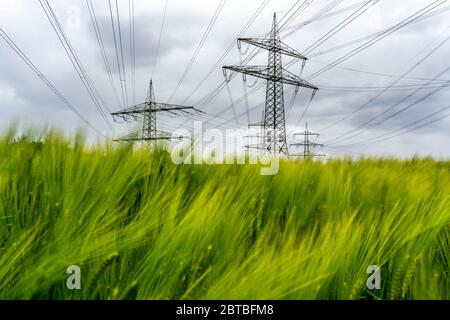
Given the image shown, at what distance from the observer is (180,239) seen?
1.11 metres

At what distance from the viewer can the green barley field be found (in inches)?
39.1

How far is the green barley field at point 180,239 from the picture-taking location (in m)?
0.99

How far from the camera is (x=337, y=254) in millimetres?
1124

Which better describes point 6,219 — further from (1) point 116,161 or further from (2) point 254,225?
(2) point 254,225

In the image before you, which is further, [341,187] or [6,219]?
[341,187]

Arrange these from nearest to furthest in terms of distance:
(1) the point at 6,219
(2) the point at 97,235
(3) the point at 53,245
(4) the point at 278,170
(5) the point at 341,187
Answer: (3) the point at 53,245 < (2) the point at 97,235 < (1) the point at 6,219 < (5) the point at 341,187 < (4) the point at 278,170

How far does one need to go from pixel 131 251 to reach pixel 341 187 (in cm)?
101

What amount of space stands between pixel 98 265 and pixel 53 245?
0.56ft
